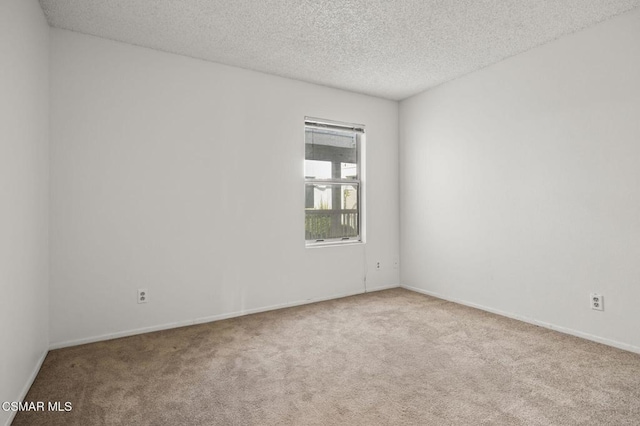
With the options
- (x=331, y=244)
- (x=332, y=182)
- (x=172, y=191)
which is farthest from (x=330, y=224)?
(x=172, y=191)

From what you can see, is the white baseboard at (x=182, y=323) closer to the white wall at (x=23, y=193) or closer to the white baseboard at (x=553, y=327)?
the white wall at (x=23, y=193)

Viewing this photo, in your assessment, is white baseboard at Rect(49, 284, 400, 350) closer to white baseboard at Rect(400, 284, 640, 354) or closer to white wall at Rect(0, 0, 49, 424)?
white wall at Rect(0, 0, 49, 424)

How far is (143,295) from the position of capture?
318 centimetres

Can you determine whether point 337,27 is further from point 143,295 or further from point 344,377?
point 143,295

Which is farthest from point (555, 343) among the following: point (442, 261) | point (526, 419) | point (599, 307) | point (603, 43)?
point (603, 43)

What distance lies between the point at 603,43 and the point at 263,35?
9.46 feet

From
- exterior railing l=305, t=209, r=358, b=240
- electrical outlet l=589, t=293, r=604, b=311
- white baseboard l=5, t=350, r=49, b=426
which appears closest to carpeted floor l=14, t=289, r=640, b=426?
A: white baseboard l=5, t=350, r=49, b=426

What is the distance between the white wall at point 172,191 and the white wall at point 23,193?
0.21 meters

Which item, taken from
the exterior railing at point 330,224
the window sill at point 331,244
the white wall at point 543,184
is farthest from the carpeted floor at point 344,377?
the exterior railing at point 330,224

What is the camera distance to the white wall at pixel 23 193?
5.99 feet

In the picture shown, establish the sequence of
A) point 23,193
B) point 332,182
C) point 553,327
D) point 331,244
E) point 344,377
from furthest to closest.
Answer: point 332,182, point 331,244, point 553,327, point 344,377, point 23,193

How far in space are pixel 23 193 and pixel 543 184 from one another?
4193 millimetres

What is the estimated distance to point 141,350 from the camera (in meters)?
2.77

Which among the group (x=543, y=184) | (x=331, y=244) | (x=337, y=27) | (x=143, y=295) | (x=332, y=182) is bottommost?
(x=143, y=295)
